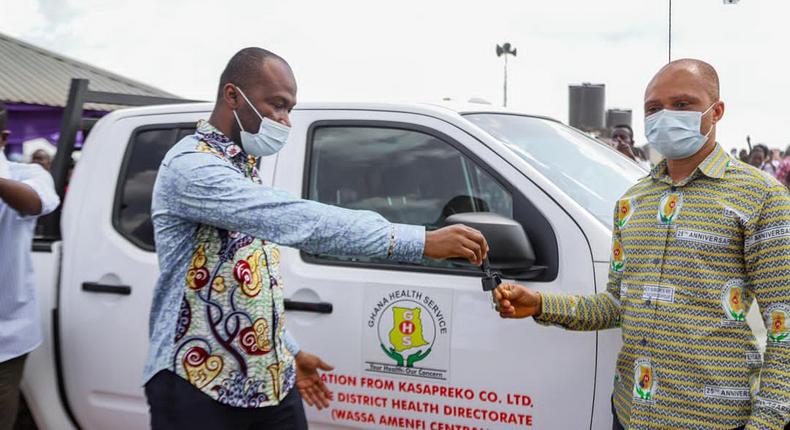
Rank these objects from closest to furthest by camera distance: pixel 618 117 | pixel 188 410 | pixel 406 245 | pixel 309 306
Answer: pixel 406 245 → pixel 188 410 → pixel 309 306 → pixel 618 117

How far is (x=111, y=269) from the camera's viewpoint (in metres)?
3.18

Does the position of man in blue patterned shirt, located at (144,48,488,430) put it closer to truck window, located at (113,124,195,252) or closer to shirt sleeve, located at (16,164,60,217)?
shirt sleeve, located at (16,164,60,217)

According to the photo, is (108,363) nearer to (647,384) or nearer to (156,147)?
(156,147)

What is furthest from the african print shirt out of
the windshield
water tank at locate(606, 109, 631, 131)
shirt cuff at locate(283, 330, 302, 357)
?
water tank at locate(606, 109, 631, 131)

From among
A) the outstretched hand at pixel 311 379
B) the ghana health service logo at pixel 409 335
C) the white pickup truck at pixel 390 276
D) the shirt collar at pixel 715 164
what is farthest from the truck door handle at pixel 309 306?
the shirt collar at pixel 715 164

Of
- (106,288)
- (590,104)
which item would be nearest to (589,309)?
(106,288)

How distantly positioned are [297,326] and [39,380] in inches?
50.7

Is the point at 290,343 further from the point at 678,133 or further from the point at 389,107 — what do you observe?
the point at 678,133

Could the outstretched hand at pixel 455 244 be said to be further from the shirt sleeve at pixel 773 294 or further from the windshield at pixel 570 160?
the windshield at pixel 570 160

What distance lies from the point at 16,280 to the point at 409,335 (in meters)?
1.51

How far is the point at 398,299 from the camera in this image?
104 inches

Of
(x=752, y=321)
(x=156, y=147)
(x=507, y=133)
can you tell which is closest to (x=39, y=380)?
(x=156, y=147)

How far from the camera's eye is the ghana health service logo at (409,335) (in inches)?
101

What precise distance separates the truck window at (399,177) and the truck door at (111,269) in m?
0.68
